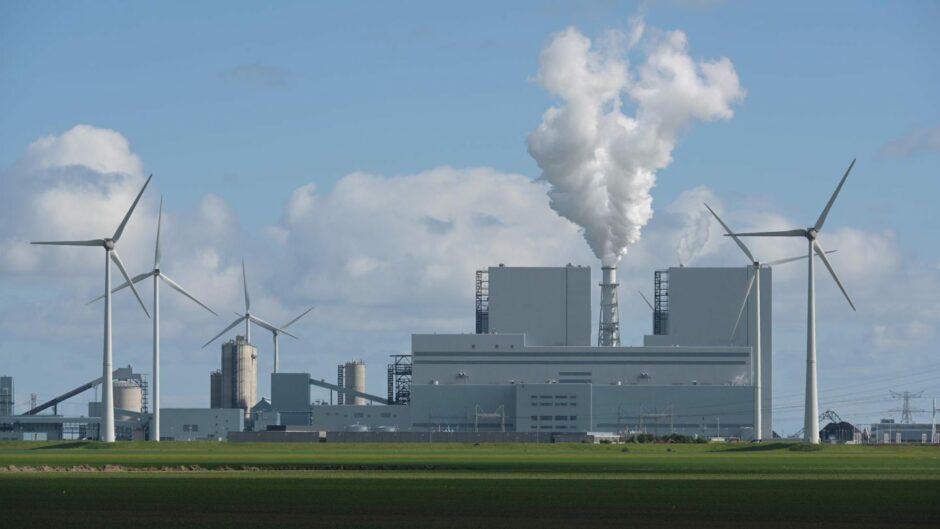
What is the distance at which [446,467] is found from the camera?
74500 mm

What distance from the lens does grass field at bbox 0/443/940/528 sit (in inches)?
1601

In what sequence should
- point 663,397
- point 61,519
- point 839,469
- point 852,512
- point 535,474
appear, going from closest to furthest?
point 61,519, point 852,512, point 535,474, point 839,469, point 663,397

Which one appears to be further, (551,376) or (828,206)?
(551,376)

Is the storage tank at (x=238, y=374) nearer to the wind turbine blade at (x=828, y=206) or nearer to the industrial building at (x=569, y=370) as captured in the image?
the industrial building at (x=569, y=370)

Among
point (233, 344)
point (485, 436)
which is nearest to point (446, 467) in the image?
point (485, 436)

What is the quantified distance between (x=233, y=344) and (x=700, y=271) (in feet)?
167

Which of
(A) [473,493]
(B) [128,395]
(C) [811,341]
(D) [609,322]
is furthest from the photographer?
(B) [128,395]

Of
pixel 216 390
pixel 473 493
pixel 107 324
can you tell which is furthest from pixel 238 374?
pixel 473 493

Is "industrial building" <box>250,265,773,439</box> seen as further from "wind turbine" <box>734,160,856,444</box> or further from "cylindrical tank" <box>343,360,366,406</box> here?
"wind turbine" <box>734,160,856,444</box>

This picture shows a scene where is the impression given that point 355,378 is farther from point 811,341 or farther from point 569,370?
point 811,341

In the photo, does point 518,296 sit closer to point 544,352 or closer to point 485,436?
point 544,352

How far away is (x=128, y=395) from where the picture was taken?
179 meters

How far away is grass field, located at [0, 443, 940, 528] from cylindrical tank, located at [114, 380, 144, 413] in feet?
312

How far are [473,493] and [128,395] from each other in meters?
134
